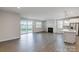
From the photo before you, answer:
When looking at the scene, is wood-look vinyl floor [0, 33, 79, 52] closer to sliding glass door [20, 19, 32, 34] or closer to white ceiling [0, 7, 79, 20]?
white ceiling [0, 7, 79, 20]

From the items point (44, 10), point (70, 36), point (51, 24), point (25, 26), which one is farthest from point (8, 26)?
point (51, 24)

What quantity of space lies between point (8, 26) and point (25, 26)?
5911 millimetres

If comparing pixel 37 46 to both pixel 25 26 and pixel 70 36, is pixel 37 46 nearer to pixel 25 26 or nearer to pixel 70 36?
pixel 70 36

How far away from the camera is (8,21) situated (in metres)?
7.11

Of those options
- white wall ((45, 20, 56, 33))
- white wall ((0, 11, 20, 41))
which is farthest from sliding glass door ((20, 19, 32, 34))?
white wall ((0, 11, 20, 41))

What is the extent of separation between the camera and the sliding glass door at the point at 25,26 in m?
12.5

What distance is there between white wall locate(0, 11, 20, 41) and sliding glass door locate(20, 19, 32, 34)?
433cm

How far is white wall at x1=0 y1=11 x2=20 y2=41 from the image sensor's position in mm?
6582

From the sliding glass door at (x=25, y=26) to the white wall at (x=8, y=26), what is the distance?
14.2 feet

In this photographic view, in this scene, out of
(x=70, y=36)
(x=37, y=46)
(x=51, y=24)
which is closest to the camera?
(x=37, y=46)

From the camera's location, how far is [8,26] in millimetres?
7141
